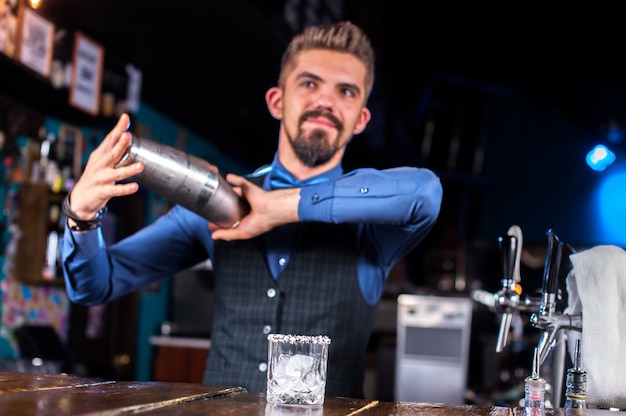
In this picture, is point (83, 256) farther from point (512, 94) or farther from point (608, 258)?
point (512, 94)

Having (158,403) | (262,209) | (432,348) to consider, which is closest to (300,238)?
(262,209)

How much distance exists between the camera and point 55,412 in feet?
3.17

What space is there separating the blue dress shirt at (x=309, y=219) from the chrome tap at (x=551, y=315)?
33 centimetres

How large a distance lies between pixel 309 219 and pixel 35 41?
230 cm

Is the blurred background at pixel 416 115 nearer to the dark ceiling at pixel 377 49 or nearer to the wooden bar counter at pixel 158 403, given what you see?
the dark ceiling at pixel 377 49

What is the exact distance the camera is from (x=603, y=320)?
1.41 meters

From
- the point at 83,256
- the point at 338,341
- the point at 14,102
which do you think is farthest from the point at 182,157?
the point at 14,102

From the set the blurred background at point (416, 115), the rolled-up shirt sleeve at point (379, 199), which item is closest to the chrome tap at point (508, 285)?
the rolled-up shirt sleeve at point (379, 199)

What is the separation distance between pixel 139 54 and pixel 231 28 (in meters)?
0.71

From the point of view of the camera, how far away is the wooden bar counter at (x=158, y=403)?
1025 mm

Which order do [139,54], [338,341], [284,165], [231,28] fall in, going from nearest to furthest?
[338,341] < [284,165] < [231,28] < [139,54]

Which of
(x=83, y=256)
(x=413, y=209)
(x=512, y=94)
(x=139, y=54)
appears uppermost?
(x=512, y=94)

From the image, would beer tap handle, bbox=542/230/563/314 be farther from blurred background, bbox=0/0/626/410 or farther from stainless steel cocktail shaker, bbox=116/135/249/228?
blurred background, bbox=0/0/626/410

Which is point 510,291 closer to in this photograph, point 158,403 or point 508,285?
point 508,285
